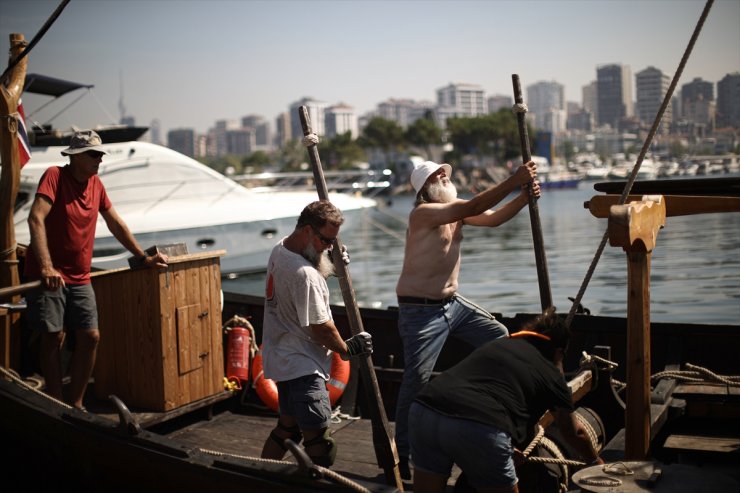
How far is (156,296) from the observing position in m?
5.97

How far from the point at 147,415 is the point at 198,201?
746 inches

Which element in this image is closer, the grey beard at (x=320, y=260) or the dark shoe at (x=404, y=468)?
the grey beard at (x=320, y=260)

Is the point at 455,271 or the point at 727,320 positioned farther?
the point at 727,320

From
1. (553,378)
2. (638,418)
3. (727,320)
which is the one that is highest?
(553,378)

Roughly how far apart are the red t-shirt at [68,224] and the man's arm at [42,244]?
92 mm

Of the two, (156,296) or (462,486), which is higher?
(156,296)

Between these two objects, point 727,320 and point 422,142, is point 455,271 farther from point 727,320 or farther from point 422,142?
point 422,142

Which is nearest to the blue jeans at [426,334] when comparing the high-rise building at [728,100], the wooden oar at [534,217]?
the wooden oar at [534,217]

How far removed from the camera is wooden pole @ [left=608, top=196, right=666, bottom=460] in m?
3.86

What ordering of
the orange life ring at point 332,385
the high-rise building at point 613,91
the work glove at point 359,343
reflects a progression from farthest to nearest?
the high-rise building at point 613,91
the orange life ring at point 332,385
the work glove at point 359,343

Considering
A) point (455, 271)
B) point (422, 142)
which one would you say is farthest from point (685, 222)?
point (422, 142)

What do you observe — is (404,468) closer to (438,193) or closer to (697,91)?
(438,193)

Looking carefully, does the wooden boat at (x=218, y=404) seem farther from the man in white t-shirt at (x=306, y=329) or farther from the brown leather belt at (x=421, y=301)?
the brown leather belt at (x=421, y=301)

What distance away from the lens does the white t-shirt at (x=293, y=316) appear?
437 centimetres
